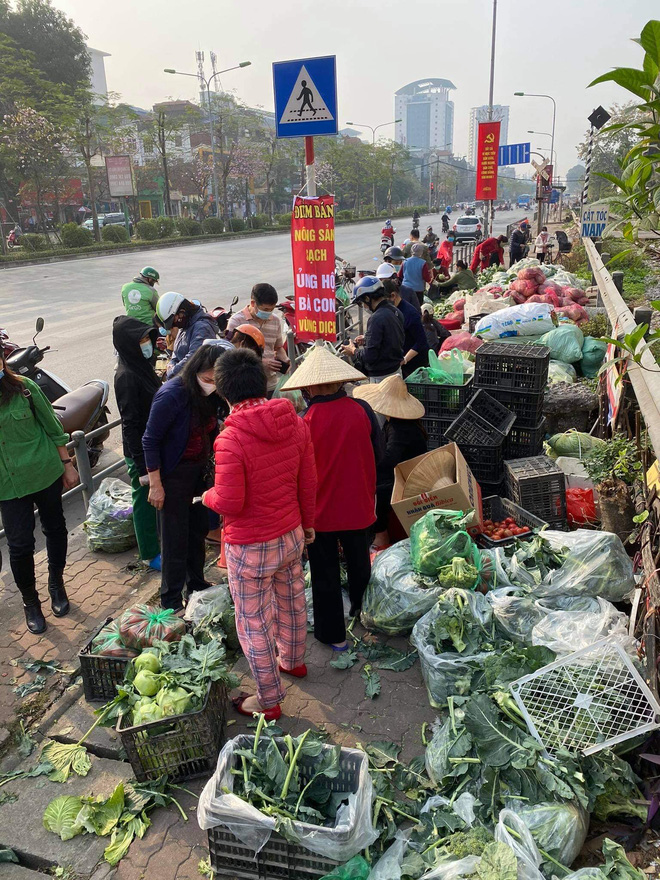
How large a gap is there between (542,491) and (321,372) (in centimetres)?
204

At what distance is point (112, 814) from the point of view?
112 inches

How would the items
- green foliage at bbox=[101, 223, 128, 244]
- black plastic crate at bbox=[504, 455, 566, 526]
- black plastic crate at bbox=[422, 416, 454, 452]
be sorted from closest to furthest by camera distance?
black plastic crate at bbox=[504, 455, 566, 526] < black plastic crate at bbox=[422, 416, 454, 452] < green foliage at bbox=[101, 223, 128, 244]

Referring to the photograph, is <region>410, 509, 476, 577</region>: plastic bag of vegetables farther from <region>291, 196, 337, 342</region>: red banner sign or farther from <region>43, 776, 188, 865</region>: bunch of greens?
<region>291, 196, 337, 342</region>: red banner sign

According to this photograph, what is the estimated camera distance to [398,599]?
380 cm

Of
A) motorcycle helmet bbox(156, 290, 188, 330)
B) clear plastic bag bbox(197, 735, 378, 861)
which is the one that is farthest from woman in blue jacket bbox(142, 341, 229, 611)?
clear plastic bag bbox(197, 735, 378, 861)

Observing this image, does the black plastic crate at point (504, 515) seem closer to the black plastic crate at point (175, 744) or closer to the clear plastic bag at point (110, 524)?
the black plastic crate at point (175, 744)

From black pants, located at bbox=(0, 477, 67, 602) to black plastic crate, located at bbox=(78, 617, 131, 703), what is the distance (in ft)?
2.83

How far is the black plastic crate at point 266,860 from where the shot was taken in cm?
242

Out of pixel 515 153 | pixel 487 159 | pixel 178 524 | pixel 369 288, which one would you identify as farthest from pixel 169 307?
pixel 515 153

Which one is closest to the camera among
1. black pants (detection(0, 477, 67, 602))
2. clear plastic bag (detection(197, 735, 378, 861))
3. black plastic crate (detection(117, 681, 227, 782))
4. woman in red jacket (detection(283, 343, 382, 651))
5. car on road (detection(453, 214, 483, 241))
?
clear plastic bag (detection(197, 735, 378, 861))

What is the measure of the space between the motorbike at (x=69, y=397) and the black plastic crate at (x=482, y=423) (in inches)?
132

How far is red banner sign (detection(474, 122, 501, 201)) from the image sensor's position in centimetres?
1844

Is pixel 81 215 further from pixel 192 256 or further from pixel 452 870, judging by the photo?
pixel 452 870

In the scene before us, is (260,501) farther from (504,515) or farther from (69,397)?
(69,397)
